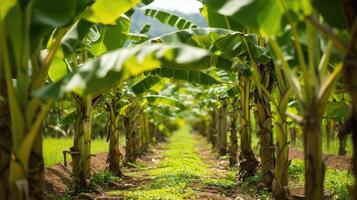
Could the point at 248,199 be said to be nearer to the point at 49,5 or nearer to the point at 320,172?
the point at 320,172

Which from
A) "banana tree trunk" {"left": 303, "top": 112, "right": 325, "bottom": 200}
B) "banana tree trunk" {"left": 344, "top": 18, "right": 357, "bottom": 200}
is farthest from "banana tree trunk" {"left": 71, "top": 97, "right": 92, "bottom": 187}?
"banana tree trunk" {"left": 344, "top": 18, "right": 357, "bottom": 200}

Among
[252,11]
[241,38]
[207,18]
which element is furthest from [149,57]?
[207,18]

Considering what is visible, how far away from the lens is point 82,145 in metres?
8.31

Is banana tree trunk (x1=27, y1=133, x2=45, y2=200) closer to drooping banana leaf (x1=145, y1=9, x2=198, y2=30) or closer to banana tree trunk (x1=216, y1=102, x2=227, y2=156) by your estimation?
drooping banana leaf (x1=145, y1=9, x2=198, y2=30)

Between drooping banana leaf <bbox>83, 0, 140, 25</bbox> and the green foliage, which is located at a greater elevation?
drooping banana leaf <bbox>83, 0, 140, 25</bbox>

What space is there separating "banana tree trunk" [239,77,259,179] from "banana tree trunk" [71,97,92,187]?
352 cm

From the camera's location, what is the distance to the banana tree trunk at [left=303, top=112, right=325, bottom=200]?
4668 mm

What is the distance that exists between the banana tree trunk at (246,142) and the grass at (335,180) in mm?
972

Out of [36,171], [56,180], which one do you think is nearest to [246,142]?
[56,180]

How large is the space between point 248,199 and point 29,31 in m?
4.93

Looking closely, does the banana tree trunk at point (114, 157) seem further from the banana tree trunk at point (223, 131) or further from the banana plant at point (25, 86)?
the banana tree trunk at point (223, 131)

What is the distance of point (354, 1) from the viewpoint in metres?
4.36

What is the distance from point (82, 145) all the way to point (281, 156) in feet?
11.5

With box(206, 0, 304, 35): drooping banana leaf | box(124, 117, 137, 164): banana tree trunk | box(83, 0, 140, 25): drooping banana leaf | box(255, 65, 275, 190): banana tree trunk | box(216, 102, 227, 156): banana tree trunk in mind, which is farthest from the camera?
box(216, 102, 227, 156): banana tree trunk
